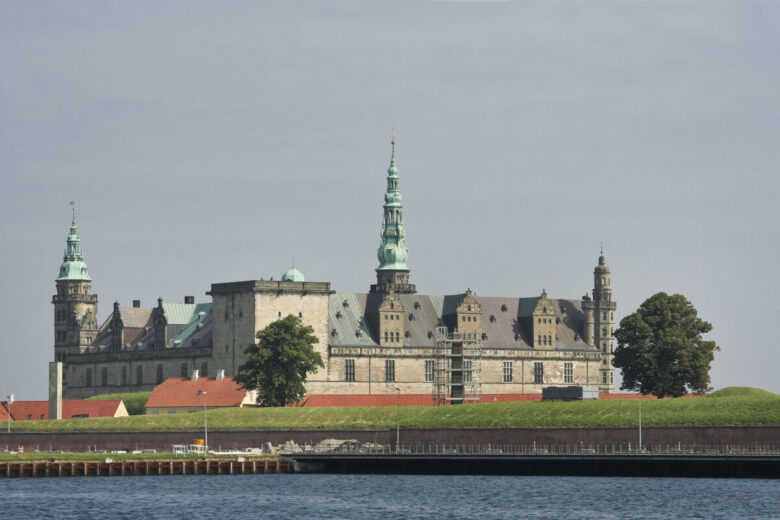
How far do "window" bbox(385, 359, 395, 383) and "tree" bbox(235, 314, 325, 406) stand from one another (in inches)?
883

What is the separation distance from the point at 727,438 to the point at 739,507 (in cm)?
2671

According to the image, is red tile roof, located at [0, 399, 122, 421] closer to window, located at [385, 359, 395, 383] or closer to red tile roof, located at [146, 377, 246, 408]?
red tile roof, located at [146, 377, 246, 408]

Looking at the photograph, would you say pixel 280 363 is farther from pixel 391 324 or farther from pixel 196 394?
pixel 391 324

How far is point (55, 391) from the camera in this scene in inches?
7101

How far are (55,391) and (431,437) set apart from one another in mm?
46118

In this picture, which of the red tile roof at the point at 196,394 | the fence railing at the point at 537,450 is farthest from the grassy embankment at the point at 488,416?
the red tile roof at the point at 196,394

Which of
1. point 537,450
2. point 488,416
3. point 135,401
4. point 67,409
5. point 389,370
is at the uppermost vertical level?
point 389,370

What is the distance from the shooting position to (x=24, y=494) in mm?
121938

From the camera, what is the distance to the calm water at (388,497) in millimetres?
107812

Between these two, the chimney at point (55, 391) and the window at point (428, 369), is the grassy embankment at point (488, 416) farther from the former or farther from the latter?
the window at point (428, 369)

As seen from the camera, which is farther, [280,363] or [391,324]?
[391,324]

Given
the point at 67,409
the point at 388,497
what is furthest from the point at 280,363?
the point at 388,497

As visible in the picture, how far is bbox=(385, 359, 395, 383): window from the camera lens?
19400 cm

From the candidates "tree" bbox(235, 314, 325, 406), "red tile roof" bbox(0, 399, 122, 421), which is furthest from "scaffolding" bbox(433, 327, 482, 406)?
"red tile roof" bbox(0, 399, 122, 421)
